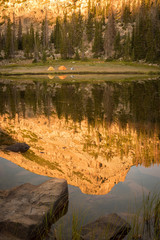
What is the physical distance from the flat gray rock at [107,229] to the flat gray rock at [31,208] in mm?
750

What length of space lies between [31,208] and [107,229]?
60.9 inches

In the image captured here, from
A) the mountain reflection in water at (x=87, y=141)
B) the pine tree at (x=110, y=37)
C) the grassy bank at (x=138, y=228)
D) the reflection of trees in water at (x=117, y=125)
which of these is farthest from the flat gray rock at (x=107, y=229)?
the pine tree at (x=110, y=37)

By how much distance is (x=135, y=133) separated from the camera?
37.1 ft

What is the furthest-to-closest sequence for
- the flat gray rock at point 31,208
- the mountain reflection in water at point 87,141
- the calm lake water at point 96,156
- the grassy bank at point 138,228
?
the mountain reflection in water at point 87,141 → the calm lake water at point 96,156 → the flat gray rock at point 31,208 → the grassy bank at point 138,228

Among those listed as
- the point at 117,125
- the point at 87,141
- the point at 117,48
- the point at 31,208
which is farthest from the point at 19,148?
the point at 117,48

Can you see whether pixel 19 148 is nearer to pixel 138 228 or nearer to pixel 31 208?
pixel 31 208

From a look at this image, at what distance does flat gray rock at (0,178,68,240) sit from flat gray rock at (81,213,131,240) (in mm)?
750

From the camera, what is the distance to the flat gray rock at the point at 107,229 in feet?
14.6

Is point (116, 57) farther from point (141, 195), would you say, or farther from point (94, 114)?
point (141, 195)

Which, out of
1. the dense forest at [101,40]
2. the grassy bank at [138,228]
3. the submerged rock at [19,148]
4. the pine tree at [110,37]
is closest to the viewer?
the grassy bank at [138,228]

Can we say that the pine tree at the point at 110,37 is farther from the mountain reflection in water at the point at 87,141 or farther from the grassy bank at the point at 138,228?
the grassy bank at the point at 138,228

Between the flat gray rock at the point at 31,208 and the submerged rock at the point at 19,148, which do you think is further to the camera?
the submerged rock at the point at 19,148

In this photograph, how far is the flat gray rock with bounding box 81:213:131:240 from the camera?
14.6 ft

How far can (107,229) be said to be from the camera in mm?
4574
